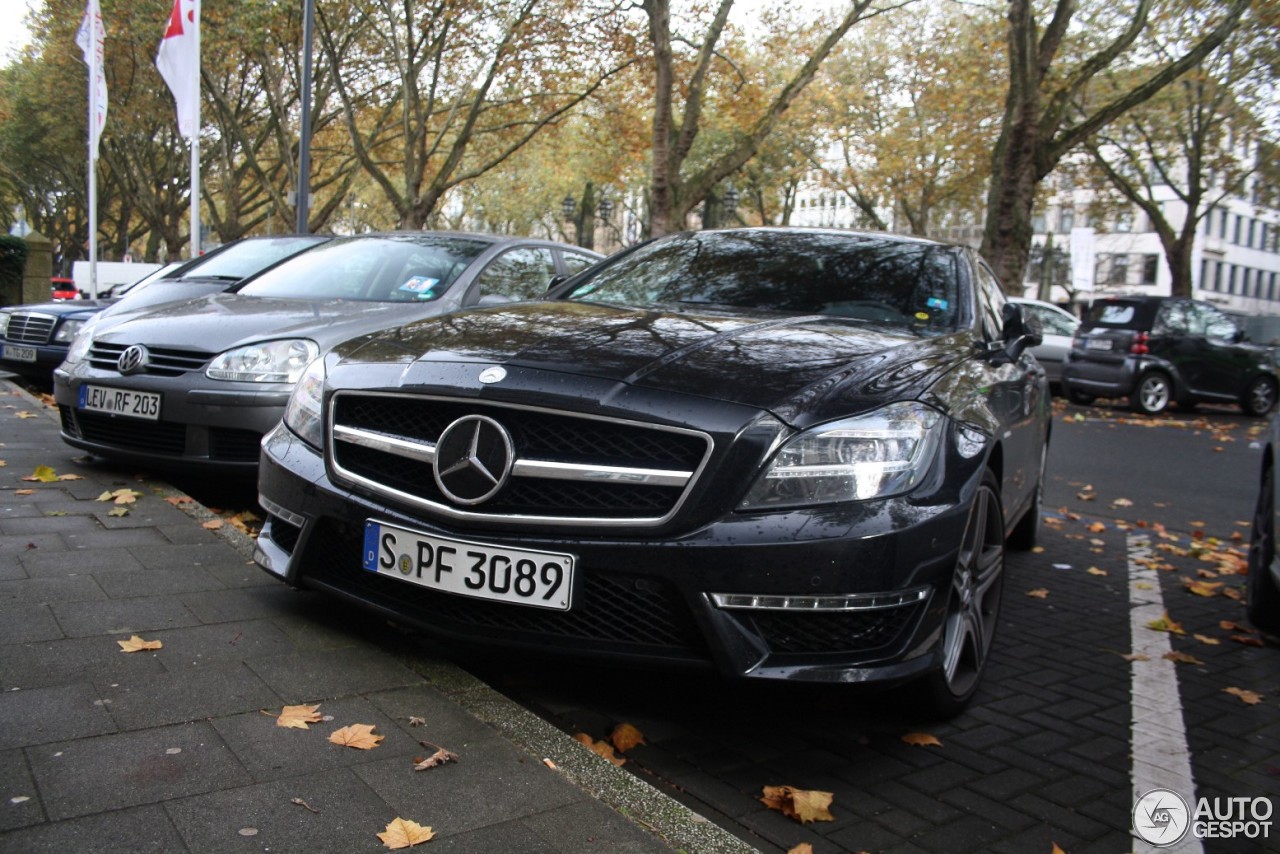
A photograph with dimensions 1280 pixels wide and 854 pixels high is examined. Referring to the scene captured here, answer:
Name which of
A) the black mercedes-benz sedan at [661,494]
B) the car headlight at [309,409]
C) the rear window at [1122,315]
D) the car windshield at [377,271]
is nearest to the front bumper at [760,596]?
the black mercedes-benz sedan at [661,494]

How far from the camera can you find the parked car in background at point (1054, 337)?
19797mm

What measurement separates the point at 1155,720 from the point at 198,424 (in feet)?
14.2

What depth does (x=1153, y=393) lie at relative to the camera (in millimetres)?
17922

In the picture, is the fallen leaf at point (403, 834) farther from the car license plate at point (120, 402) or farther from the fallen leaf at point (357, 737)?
the car license plate at point (120, 402)

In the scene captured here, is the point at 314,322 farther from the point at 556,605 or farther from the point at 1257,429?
the point at 1257,429

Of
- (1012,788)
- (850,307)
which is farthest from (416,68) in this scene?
(1012,788)

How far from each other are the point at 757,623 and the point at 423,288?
422 centimetres

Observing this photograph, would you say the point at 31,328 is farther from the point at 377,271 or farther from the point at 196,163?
the point at 196,163

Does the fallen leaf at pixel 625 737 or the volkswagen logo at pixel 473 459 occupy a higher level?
the volkswagen logo at pixel 473 459

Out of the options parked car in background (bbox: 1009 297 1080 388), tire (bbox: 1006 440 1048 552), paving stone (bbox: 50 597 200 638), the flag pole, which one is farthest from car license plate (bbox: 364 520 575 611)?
parked car in background (bbox: 1009 297 1080 388)

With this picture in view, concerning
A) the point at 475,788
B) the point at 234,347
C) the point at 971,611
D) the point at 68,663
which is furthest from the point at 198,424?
the point at 971,611

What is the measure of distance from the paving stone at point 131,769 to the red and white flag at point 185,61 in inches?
541


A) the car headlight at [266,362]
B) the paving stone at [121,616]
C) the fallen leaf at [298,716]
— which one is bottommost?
the fallen leaf at [298,716]

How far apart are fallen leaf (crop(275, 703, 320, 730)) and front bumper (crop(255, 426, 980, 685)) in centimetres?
40
